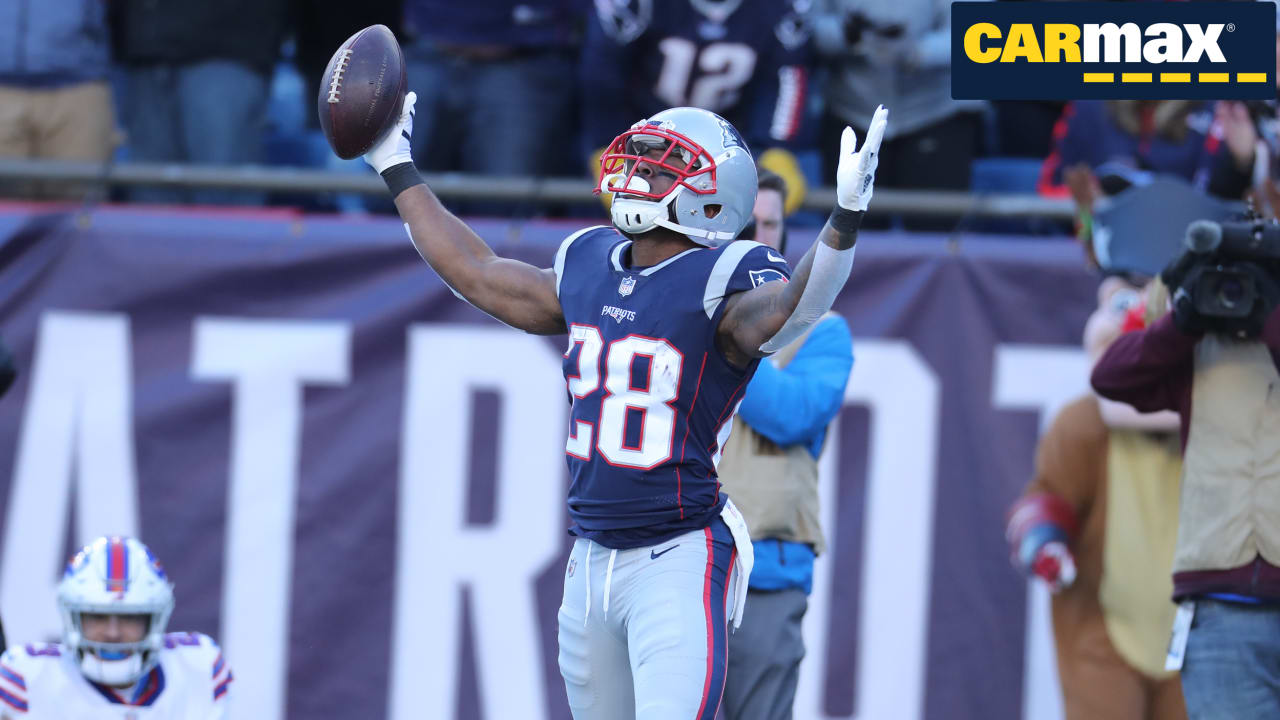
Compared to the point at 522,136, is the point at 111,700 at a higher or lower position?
lower

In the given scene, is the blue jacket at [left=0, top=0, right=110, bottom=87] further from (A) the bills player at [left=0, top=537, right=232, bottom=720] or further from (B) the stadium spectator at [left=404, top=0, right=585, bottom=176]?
(A) the bills player at [left=0, top=537, right=232, bottom=720]

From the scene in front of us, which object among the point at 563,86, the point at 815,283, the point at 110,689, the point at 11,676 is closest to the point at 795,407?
the point at 815,283

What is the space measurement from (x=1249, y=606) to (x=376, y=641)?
2.82 m

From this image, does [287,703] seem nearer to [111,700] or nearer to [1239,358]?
[111,700]

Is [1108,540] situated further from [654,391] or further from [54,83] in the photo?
[54,83]

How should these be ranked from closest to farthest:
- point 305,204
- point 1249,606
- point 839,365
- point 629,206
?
point 629,206 → point 1249,606 → point 839,365 → point 305,204

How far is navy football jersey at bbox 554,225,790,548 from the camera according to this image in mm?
3613

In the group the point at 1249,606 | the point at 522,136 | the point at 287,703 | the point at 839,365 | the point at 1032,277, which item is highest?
the point at 522,136

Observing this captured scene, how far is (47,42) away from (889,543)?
10.9 feet

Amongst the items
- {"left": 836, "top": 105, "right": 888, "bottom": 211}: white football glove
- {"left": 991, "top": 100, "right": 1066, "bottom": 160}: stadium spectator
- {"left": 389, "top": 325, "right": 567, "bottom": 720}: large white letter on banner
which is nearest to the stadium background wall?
{"left": 389, "top": 325, "right": 567, "bottom": 720}: large white letter on banner

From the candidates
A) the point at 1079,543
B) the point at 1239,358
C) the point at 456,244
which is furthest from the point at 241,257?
the point at 1239,358

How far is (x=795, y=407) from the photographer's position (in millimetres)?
4387

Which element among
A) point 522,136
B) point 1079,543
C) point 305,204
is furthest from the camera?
point 305,204

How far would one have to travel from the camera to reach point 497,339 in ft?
19.6
